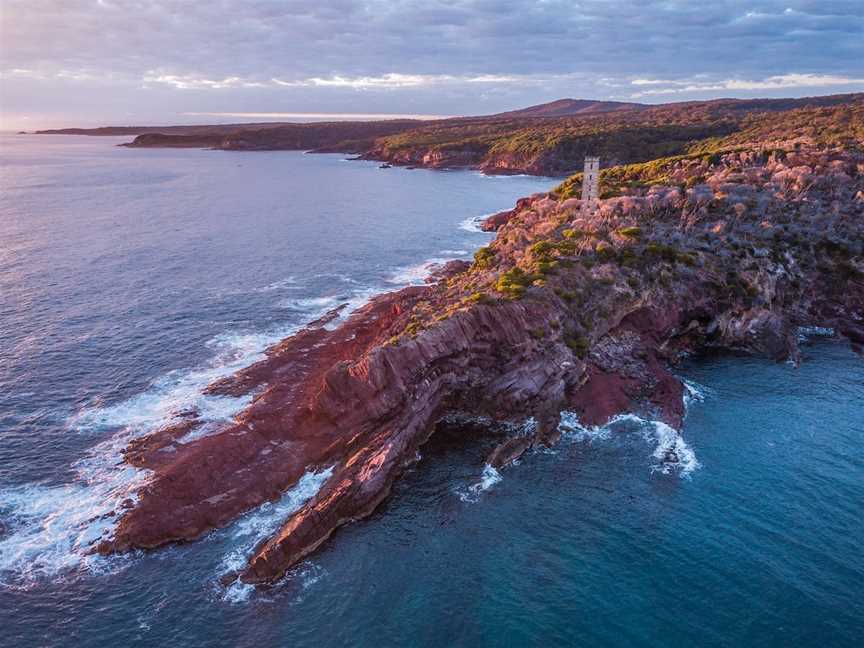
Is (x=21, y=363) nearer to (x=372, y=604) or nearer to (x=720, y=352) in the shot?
(x=372, y=604)

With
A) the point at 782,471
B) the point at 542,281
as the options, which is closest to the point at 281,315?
the point at 542,281

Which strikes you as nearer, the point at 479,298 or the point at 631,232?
the point at 479,298

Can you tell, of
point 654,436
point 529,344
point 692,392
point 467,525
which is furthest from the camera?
point 692,392

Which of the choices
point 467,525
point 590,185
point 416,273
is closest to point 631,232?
point 590,185

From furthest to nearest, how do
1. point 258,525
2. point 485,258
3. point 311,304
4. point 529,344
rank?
point 311,304, point 485,258, point 529,344, point 258,525

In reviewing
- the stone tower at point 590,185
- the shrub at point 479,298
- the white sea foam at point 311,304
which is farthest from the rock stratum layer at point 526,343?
the white sea foam at point 311,304

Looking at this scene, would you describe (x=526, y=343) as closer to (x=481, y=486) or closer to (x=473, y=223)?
(x=481, y=486)

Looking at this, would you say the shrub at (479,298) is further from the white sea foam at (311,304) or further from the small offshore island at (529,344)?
the white sea foam at (311,304)
